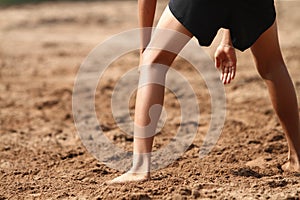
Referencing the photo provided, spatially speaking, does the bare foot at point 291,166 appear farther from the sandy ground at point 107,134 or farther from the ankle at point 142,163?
the ankle at point 142,163

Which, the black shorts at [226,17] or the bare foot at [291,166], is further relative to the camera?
the bare foot at [291,166]

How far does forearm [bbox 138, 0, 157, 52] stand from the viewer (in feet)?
9.89

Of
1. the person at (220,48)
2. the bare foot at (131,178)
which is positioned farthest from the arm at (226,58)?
the bare foot at (131,178)

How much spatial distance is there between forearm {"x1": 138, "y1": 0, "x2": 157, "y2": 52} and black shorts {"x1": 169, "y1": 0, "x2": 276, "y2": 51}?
0.12 meters

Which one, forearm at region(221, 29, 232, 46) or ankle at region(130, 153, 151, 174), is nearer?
ankle at region(130, 153, 151, 174)

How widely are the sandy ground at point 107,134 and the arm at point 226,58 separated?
487mm

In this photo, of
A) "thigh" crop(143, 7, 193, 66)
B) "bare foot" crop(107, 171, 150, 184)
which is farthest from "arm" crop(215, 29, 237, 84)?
"bare foot" crop(107, 171, 150, 184)

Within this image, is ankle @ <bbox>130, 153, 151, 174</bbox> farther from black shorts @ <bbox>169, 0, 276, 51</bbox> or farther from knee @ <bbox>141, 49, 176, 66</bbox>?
black shorts @ <bbox>169, 0, 276, 51</bbox>

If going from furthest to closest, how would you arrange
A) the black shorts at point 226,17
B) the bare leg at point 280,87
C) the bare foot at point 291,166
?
the bare foot at point 291,166 → the bare leg at point 280,87 → the black shorts at point 226,17

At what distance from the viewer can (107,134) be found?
14.1 feet

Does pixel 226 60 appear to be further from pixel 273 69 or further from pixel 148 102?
pixel 148 102

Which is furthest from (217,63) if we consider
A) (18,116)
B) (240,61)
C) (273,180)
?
(240,61)

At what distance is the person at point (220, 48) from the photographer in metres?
2.88

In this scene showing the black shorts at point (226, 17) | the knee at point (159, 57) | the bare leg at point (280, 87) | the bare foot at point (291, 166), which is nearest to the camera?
the black shorts at point (226, 17)
